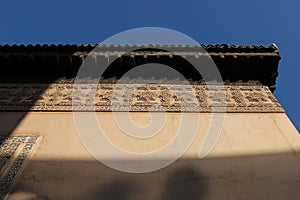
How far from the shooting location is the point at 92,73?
4.08 m

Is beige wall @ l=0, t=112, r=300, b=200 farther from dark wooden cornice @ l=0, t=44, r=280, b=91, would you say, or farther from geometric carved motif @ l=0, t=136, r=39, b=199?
dark wooden cornice @ l=0, t=44, r=280, b=91

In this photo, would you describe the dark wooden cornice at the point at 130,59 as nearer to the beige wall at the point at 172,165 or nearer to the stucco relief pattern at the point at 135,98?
the stucco relief pattern at the point at 135,98

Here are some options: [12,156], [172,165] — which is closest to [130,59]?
[172,165]

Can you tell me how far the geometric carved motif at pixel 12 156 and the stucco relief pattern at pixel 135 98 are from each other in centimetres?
47

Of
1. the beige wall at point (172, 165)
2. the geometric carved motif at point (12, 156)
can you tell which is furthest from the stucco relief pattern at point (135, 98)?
the geometric carved motif at point (12, 156)

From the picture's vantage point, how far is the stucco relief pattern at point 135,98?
11.9 ft

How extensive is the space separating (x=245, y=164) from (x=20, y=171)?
183 centimetres

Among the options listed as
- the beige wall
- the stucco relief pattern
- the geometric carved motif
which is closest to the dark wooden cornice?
the stucco relief pattern

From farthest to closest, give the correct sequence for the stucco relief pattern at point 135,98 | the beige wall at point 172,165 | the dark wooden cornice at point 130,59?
the dark wooden cornice at point 130,59, the stucco relief pattern at point 135,98, the beige wall at point 172,165

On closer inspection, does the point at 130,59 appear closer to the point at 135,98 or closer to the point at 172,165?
the point at 135,98

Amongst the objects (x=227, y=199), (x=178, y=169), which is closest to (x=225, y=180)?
(x=227, y=199)

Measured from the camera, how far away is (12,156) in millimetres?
3020

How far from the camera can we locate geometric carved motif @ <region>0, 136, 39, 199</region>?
2754 millimetres

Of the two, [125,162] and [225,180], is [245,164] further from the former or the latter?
[125,162]
